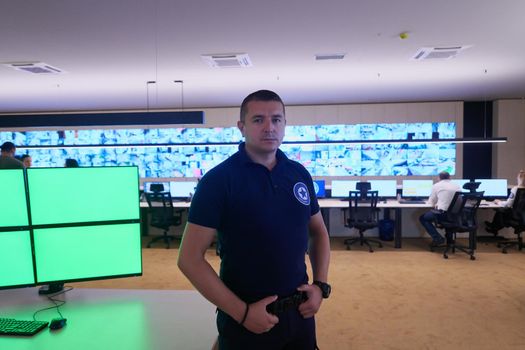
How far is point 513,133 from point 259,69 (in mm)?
5807

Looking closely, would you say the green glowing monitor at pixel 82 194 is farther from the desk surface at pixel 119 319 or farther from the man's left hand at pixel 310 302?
the man's left hand at pixel 310 302

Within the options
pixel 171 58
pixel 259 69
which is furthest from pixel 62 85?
pixel 259 69

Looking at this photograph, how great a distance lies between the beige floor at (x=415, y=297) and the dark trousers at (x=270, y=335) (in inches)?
72.8

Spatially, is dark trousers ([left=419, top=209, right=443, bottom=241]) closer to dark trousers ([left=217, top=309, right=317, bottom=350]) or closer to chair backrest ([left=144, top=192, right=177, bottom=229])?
chair backrest ([left=144, top=192, right=177, bottom=229])

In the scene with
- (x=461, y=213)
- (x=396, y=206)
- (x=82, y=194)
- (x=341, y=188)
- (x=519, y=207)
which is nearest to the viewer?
(x=82, y=194)

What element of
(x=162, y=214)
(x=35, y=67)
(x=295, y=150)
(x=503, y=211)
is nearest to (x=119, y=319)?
(x=35, y=67)

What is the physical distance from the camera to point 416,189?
21.8 ft

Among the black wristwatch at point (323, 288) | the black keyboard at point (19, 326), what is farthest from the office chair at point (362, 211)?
the black keyboard at point (19, 326)

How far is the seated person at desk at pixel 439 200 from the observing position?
18.6 ft

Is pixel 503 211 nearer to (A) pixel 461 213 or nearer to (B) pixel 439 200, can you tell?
(A) pixel 461 213

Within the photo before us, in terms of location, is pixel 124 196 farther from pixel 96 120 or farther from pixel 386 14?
pixel 386 14

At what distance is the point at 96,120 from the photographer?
12.4ft

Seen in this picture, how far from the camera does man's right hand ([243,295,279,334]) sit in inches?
45.4

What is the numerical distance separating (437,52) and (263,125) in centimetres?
388
